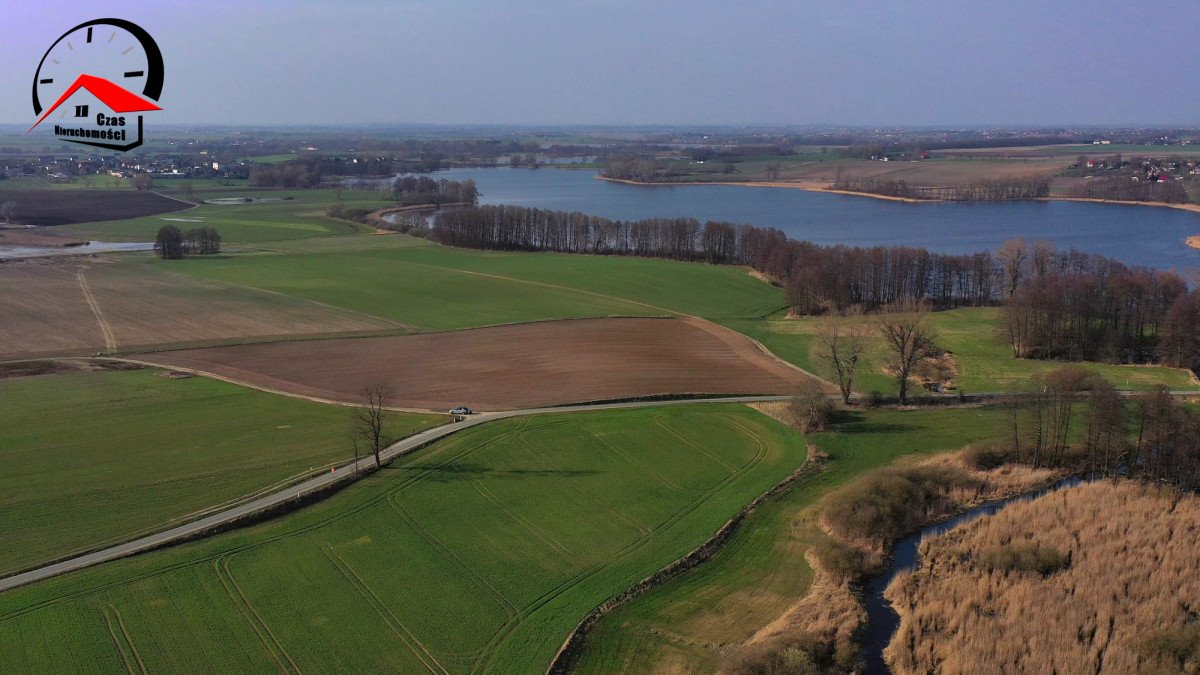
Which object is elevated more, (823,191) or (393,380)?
(823,191)

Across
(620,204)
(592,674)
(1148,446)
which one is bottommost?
(592,674)

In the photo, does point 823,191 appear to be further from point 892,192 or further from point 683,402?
point 683,402

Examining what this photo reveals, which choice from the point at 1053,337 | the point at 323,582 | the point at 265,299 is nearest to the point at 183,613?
the point at 323,582

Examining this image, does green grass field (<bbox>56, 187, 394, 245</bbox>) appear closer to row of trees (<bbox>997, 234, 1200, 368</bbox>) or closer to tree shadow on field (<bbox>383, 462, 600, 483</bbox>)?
tree shadow on field (<bbox>383, 462, 600, 483</bbox>)

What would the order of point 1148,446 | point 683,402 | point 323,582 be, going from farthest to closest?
point 683,402
point 1148,446
point 323,582

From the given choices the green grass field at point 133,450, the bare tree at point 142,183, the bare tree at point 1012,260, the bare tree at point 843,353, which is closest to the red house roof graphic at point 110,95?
the green grass field at point 133,450

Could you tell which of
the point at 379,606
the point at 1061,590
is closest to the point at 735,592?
the point at 1061,590

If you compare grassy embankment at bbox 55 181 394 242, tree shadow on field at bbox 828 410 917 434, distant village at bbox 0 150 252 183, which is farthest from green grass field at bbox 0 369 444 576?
distant village at bbox 0 150 252 183
